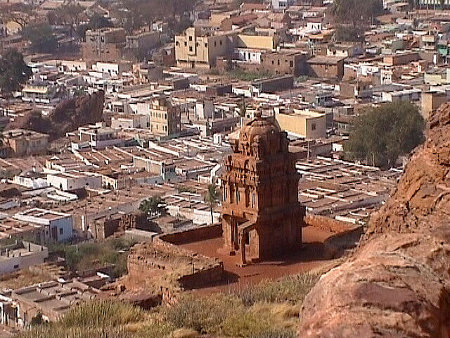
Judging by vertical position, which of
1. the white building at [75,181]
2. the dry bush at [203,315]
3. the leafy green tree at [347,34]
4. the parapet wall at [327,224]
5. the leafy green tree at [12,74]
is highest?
the dry bush at [203,315]

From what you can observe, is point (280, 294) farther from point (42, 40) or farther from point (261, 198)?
point (42, 40)

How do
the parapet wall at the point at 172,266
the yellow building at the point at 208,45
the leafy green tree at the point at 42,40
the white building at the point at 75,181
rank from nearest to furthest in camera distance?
the parapet wall at the point at 172,266 → the white building at the point at 75,181 → the yellow building at the point at 208,45 → the leafy green tree at the point at 42,40

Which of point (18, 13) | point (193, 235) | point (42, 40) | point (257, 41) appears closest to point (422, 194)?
point (193, 235)

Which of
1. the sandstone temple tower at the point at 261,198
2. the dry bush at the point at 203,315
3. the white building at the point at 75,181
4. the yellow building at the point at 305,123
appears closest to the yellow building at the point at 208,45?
the yellow building at the point at 305,123

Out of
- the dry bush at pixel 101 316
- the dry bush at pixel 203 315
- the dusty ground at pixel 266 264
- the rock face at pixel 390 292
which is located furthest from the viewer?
the dusty ground at pixel 266 264

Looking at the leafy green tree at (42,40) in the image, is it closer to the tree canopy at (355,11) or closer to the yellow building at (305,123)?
the tree canopy at (355,11)

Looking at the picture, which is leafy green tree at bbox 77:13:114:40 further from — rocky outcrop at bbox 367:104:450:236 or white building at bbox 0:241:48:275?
rocky outcrop at bbox 367:104:450:236

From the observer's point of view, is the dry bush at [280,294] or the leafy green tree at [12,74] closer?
the dry bush at [280,294]
